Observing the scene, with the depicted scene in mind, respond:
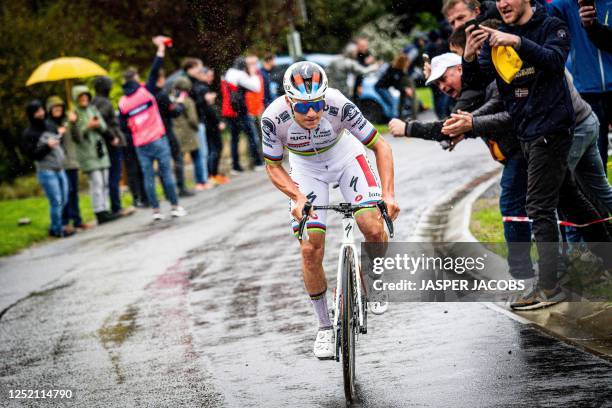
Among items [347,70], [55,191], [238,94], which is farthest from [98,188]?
[347,70]

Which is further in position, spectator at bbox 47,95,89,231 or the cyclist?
spectator at bbox 47,95,89,231

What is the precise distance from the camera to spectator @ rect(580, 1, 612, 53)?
30.3 feet

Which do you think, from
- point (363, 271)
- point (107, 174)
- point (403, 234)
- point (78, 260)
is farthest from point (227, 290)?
point (107, 174)

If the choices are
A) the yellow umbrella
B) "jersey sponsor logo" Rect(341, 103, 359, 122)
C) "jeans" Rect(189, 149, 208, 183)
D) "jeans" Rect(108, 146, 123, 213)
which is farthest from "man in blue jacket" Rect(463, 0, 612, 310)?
"jeans" Rect(189, 149, 208, 183)

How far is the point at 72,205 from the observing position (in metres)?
18.3

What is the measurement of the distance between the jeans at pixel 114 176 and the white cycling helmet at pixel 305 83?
12.2 metres

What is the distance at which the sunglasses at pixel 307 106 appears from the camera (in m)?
7.19

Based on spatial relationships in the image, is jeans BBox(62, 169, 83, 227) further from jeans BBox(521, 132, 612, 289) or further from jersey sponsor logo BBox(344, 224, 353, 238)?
jersey sponsor logo BBox(344, 224, 353, 238)

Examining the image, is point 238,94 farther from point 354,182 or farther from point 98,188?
point 354,182

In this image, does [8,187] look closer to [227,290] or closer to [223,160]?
[223,160]

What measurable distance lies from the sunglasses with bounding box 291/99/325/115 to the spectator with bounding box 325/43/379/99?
18.4 m


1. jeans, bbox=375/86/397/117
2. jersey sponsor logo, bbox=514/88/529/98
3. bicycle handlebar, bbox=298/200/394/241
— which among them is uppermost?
jersey sponsor logo, bbox=514/88/529/98

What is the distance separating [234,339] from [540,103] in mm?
3227

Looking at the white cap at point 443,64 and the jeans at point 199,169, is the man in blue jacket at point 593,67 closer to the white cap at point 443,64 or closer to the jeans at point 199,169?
the white cap at point 443,64
